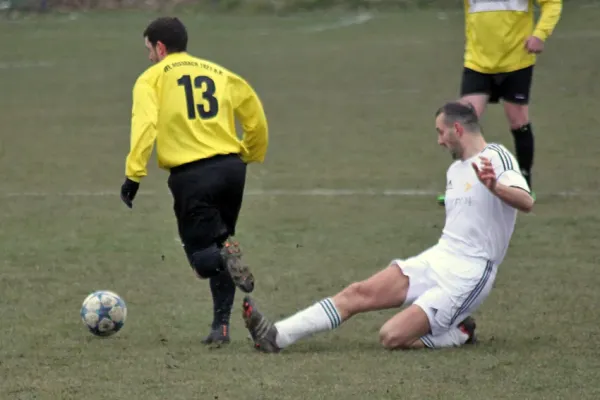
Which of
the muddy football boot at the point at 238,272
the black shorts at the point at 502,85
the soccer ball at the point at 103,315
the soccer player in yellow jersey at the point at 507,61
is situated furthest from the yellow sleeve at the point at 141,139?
the black shorts at the point at 502,85

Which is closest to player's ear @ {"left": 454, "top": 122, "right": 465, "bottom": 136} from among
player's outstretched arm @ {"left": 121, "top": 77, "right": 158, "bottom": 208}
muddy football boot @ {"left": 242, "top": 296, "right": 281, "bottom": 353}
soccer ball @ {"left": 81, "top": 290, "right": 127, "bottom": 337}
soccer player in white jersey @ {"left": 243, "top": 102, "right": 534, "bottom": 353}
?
soccer player in white jersey @ {"left": 243, "top": 102, "right": 534, "bottom": 353}

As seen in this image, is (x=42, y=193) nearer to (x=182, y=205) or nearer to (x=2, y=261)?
(x=2, y=261)

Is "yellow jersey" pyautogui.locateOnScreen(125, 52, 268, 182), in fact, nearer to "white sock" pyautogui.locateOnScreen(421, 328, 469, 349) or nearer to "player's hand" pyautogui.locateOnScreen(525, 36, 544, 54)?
"white sock" pyautogui.locateOnScreen(421, 328, 469, 349)

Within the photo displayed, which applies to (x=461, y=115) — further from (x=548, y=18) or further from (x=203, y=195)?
(x=548, y=18)

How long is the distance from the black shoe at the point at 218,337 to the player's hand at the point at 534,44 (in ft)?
14.7

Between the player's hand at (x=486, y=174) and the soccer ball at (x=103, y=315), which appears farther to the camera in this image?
the soccer ball at (x=103, y=315)

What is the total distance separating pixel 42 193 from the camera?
12.1 m

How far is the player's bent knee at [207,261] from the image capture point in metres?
7.01

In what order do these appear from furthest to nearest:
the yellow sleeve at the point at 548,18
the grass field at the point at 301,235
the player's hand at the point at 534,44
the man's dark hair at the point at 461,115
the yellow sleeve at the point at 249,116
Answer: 1. the yellow sleeve at the point at 548,18
2. the player's hand at the point at 534,44
3. the yellow sleeve at the point at 249,116
4. the man's dark hair at the point at 461,115
5. the grass field at the point at 301,235

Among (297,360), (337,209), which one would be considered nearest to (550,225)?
(337,209)

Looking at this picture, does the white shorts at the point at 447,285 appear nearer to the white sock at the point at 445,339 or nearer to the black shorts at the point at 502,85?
the white sock at the point at 445,339

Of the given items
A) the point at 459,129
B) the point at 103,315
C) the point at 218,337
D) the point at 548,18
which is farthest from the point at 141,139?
the point at 548,18

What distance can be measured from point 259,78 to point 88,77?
111 inches

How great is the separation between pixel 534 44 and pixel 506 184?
167 inches
